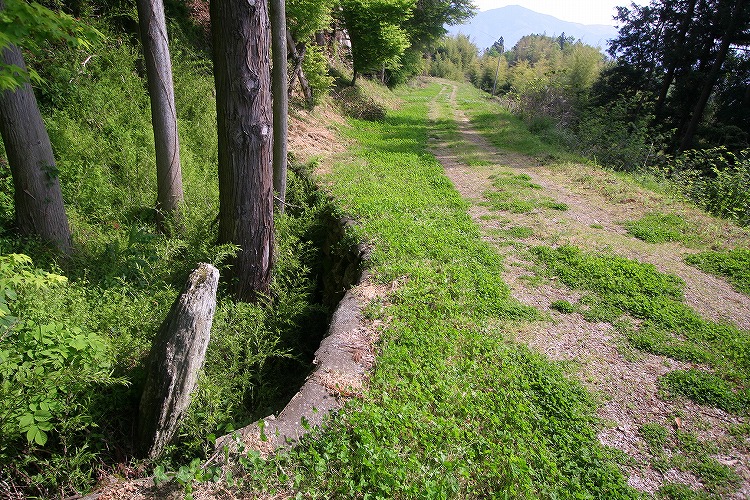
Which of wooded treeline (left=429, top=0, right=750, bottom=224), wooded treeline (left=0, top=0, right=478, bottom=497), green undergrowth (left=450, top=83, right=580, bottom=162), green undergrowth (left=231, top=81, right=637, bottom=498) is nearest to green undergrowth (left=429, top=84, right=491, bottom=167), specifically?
green undergrowth (left=450, top=83, right=580, bottom=162)

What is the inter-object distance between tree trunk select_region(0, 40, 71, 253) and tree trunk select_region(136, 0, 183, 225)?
119 cm

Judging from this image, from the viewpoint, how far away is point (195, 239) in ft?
17.2

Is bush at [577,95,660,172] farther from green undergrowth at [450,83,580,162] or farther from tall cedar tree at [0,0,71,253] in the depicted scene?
tall cedar tree at [0,0,71,253]

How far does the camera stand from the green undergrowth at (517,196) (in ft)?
27.6

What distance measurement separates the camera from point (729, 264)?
6117 millimetres

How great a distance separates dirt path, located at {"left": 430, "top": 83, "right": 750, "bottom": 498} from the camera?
3.41m

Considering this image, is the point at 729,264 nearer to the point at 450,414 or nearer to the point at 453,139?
the point at 450,414

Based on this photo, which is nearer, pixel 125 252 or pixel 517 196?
pixel 125 252

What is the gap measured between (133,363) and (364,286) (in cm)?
243

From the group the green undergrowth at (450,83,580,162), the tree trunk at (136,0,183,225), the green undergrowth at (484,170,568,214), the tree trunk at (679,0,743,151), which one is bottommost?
the green undergrowth at (484,170,568,214)

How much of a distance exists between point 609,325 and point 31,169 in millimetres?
6775

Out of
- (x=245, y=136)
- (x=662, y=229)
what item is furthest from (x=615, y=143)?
(x=245, y=136)

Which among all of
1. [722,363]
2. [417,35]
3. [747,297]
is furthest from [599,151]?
[417,35]

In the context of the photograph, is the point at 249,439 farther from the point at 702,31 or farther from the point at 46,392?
the point at 702,31
